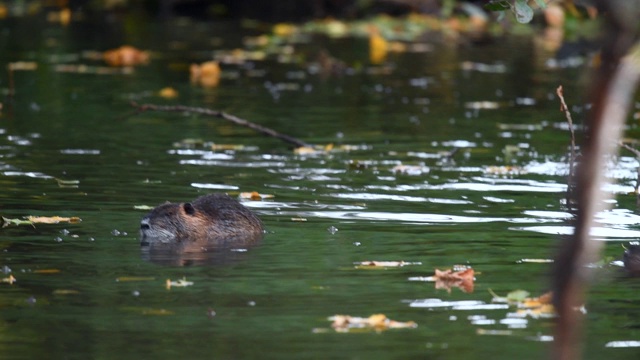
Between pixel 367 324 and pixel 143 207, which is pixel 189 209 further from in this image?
pixel 367 324

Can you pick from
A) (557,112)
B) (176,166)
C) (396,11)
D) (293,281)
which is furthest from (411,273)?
(396,11)

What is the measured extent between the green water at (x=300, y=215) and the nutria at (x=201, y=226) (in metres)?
0.17

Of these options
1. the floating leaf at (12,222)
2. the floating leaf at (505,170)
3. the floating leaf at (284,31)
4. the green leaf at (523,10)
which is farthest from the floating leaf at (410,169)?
the floating leaf at (284,31)

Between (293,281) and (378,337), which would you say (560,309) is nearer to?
(378,337)

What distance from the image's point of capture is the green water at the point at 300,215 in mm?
4953

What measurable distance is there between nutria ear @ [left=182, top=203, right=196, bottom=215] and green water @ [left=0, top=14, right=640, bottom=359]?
1.19 ft

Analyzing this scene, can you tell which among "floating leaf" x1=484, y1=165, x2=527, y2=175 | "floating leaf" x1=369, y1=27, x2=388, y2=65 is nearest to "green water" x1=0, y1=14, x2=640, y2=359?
"floating leaf" x1=484, y1=165, x2=527, y2=175

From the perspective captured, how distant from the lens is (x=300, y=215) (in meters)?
8.23

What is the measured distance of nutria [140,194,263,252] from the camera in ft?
24.0

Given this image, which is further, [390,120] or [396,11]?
[396,11]

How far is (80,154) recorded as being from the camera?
11234mm

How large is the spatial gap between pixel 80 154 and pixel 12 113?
10.5ft

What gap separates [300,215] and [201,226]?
88 cm

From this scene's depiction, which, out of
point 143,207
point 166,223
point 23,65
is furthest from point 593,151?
point 23,65
